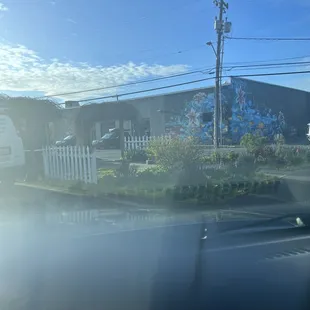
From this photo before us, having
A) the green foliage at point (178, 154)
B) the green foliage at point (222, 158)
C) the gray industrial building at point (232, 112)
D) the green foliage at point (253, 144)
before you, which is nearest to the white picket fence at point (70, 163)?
the green foliage at point (178, 154)

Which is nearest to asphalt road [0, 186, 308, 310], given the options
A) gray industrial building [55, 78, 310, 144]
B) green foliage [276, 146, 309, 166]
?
green foliage [276, 146, 309, 166]

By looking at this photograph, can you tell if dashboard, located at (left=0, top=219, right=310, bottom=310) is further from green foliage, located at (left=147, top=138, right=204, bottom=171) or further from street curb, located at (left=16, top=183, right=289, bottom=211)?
green foliage, located at (left=147, top=138, right=204, bottom=171)

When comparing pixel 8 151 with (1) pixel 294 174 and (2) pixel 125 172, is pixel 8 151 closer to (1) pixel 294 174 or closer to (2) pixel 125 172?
(2) pixel 125 172

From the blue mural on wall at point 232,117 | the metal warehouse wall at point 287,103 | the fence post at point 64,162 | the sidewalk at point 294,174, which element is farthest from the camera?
the metal warehouse wall at point 287,103

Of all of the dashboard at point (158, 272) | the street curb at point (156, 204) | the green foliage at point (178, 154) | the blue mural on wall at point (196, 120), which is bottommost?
the street curb at point (156, 204)

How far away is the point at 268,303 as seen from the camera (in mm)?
2766

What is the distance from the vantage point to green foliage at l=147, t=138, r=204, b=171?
10352 mm

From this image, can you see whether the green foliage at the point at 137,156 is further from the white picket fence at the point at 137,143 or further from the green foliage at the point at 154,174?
the green foliage at the point at 154,174

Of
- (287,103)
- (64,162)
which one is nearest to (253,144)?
(64,162)

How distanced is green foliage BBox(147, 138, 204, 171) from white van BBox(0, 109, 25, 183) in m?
4.32

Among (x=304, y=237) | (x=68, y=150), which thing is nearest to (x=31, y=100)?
(x=68, y=150)

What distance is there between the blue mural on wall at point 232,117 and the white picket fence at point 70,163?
19798mm

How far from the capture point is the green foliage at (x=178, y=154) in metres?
10.4

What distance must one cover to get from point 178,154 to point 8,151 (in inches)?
204
